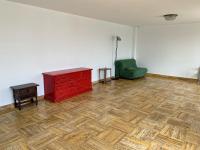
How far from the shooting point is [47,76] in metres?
3.70

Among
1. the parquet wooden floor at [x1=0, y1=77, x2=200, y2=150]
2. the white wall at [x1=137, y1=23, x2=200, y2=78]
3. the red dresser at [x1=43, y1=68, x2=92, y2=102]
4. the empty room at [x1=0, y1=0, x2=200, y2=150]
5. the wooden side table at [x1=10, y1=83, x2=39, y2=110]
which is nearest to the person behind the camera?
the parquet wooden floor at [x1=0, y1=77, x2=200, y2=150]

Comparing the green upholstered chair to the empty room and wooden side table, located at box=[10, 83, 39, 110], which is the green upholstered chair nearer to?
the empty room

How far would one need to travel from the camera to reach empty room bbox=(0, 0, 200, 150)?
229 centimetres

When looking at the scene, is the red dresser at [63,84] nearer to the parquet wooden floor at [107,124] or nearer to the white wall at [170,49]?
the parquet wooden floor at [107,124]

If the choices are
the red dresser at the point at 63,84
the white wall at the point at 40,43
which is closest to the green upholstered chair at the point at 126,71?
the white wall at the point at 40,43

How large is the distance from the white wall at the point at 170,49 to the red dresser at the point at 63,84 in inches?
138

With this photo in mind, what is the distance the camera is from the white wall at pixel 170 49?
18.7 feet

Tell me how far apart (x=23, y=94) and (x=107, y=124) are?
1.80 metres

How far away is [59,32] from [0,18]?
52.2 inches

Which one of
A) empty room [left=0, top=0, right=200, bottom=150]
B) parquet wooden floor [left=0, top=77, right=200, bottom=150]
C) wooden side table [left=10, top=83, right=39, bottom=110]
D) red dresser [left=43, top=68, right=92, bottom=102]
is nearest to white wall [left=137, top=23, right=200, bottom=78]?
empty room [left=0, top=0, right=200, bottom=150]

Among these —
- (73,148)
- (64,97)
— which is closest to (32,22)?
(64,97)

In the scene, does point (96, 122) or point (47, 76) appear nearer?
point (96, 122)

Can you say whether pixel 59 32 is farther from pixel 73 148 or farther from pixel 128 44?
pixel 128 44

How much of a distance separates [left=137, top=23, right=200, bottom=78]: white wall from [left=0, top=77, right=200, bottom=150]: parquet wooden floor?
2.13 metres
